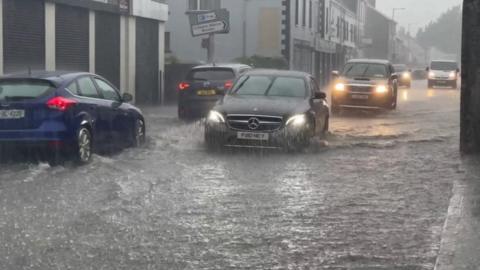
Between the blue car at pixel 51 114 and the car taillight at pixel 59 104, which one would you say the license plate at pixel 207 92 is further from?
the car taillight at pixel 59 104

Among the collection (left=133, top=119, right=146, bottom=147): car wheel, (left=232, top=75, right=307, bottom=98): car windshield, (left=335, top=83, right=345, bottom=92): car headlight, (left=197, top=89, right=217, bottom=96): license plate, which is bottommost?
(left=133, top=119, right=146, bottom=147): car wheel

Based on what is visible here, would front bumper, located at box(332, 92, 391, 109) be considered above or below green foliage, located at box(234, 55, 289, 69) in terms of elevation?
below

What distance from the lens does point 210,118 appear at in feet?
46.4

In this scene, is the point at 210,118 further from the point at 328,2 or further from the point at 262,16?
the point at 328,2

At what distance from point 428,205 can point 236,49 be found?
3391cm

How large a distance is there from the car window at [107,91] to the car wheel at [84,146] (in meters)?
1.19

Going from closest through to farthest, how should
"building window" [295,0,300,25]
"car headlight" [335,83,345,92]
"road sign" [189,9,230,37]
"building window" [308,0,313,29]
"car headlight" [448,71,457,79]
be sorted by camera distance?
"car headlight" [335,83,345,92] < "road sign" [189,9,230,37] < "building window" [295,0,300,25] < "car headlight" [448,71,457,79] < "building window" [308,0,313,29]

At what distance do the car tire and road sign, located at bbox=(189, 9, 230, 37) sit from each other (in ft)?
52.8

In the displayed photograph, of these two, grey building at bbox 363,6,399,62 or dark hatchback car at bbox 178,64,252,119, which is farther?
grey building at bbox 363,6,399,62

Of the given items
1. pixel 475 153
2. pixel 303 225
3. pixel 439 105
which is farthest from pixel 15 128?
pixel 439 105

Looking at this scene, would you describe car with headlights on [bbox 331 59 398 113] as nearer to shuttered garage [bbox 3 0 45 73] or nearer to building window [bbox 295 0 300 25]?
shuttered garage [bbox 3 0 45 73]

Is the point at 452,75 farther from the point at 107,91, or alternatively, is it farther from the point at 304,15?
the point at 107,91

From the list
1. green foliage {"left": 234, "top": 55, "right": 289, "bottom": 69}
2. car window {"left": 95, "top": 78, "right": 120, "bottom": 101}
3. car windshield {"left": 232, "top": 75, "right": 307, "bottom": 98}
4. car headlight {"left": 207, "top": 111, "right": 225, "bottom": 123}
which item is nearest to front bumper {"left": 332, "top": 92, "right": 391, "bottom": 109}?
car windshield {"left": 232, "top": 75, "right": 307, "bottom": 98}

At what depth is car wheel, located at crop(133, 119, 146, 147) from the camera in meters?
14.6
